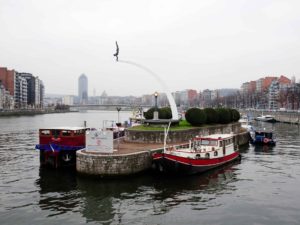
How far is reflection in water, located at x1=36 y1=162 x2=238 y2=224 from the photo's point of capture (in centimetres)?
2309

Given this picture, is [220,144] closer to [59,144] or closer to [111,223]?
[59,144]

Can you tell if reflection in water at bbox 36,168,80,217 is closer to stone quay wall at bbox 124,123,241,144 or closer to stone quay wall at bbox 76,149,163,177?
stone quay wall at bbox 76,149,163,177

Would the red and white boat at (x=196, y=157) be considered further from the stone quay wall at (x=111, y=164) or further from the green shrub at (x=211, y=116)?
the green shrub at (x=211, y=116)

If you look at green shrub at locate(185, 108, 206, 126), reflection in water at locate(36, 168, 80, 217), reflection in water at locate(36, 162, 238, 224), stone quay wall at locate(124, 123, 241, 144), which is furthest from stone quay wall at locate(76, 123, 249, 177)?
green shrub at locate(185, 108, 206, 126)

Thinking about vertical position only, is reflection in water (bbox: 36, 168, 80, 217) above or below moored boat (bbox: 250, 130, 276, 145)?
below

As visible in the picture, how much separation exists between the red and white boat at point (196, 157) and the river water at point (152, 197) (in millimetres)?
868

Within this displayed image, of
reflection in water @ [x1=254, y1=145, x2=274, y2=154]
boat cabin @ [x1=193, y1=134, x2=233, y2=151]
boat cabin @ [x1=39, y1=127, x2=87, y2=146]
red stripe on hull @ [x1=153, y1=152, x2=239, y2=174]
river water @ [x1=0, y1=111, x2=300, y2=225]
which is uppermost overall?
boat cabin @ [x1=39, y1=127, x2=87, y2=146]

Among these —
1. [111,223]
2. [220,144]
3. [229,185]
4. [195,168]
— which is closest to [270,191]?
[229,185]

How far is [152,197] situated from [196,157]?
8.64 metres

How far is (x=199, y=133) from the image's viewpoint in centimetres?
4775

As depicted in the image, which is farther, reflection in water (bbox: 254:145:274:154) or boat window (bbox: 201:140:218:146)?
reflection in water (bbox: 254:145:274:154)

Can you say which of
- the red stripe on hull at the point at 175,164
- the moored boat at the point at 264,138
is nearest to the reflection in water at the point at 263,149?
the moored boat at the point at 264,138

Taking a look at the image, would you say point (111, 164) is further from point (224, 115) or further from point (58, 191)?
point (224, 115)

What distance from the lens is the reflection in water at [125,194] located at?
2309 centimetres
